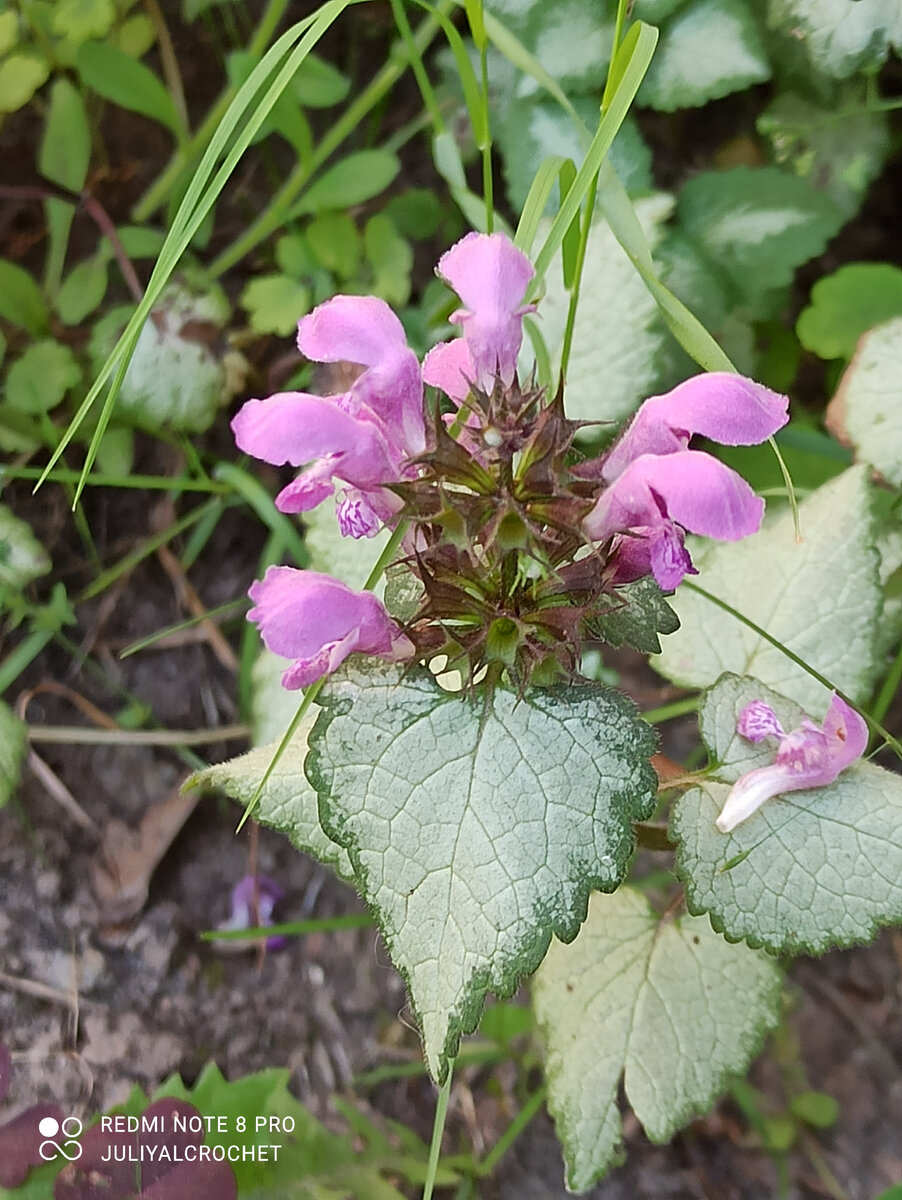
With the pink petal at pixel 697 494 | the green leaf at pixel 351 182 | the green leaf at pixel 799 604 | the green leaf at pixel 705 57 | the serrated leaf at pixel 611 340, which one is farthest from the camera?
the green leaf at pixel 351 182

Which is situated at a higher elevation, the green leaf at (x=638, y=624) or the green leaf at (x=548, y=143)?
the green leaf at (x=548, y=143)

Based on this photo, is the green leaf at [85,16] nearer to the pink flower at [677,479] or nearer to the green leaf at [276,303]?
the green leaf at [276,303]

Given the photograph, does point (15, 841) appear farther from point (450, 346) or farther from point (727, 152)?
point (727, 152)

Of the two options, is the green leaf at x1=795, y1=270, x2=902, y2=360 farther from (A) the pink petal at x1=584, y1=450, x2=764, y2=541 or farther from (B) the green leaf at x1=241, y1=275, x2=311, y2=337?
(A) the pink petal at x1=584, y1=450, x2=764, y2=541

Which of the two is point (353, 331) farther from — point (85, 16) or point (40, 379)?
point (85, 16)

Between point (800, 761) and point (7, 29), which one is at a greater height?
point (7, 29)

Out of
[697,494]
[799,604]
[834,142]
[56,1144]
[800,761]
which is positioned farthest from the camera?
[834,142]

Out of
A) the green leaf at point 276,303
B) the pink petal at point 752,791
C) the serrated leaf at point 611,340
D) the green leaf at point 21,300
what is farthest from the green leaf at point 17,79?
the pink petal at point 752,791

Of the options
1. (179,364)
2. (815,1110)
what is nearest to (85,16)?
(179,364)
